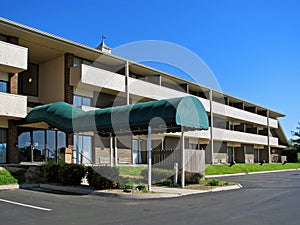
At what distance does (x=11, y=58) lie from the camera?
21.9 metres

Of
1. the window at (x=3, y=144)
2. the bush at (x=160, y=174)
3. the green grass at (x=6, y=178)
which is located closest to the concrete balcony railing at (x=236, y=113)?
the bush at (x=160, y=174)

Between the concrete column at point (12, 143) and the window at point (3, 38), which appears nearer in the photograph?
the concrete column at point (12, 143)

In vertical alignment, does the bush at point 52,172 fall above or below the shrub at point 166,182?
above

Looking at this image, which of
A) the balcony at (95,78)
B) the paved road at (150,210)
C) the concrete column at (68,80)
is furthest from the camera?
the concrete column at (68,80)

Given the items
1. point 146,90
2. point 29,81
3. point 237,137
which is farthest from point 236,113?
point 29,81

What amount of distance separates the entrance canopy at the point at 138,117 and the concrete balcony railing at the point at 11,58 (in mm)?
4164

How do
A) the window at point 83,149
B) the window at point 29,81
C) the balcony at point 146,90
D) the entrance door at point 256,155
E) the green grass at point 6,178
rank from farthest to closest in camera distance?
the entrance door at point 256,155, the balcony at point 146,90, the window at point 29,81, the window at point 83,149, the green grass at point 6,178

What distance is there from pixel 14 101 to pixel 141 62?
12.4 metres

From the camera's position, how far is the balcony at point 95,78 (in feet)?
84.7

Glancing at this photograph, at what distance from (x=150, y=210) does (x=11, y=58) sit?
49.0ft

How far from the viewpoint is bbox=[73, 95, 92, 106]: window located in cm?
2733

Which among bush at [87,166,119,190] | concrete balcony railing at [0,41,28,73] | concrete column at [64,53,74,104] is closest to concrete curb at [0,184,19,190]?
bush at [87,166,119,190]

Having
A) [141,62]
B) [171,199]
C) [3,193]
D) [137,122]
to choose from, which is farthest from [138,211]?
[141,62]

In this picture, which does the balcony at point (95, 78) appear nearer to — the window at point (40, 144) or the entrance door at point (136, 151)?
the window at point (40, 144)
